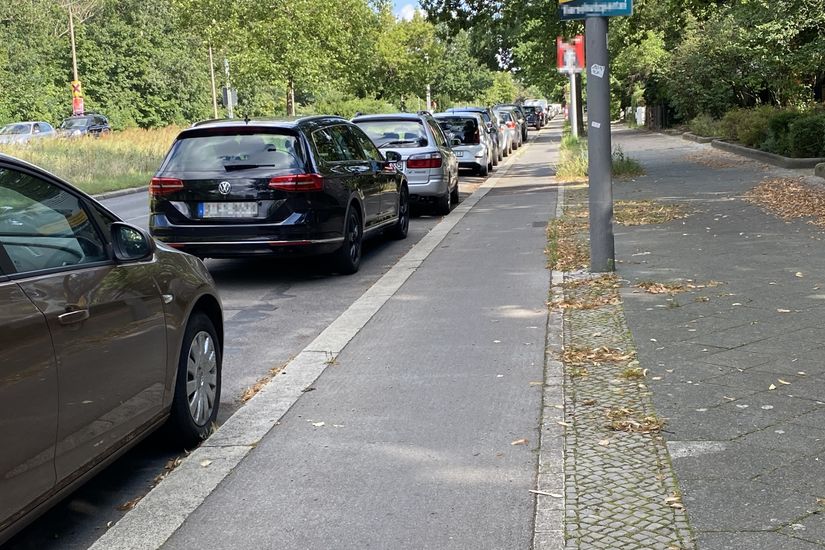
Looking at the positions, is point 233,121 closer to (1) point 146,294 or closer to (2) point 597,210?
(2) point 597,210

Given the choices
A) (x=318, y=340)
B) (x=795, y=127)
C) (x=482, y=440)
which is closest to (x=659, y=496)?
(x=482, y=440)

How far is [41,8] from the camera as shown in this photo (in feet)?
209

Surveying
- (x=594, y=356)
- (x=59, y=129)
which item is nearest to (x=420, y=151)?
(x=594, y=356)

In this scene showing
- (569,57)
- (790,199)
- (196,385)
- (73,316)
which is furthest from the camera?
(569,57)

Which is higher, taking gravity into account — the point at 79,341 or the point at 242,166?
the point at 242,166

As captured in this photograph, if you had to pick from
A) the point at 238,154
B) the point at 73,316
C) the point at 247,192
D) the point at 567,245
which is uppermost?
the point at 238,154

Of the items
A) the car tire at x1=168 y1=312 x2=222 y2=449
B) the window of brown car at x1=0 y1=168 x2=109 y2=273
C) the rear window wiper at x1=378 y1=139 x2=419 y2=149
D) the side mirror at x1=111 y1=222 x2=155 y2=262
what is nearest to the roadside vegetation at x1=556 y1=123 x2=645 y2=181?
the rear window wiper at x1=378 y1=139 x2=419 y2=149

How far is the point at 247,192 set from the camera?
9383 mm

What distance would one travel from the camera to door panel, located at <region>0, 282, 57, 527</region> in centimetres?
320

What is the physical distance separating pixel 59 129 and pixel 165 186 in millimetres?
35379

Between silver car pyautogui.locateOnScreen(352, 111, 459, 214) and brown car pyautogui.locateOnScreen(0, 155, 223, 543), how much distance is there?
1100 centimetres

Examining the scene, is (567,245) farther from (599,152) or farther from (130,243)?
(130,243)

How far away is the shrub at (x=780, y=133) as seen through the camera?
A: 21.9 meters

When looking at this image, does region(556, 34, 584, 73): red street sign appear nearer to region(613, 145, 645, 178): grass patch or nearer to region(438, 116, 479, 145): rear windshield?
region(438, 116, 479, 145): rear windshield
